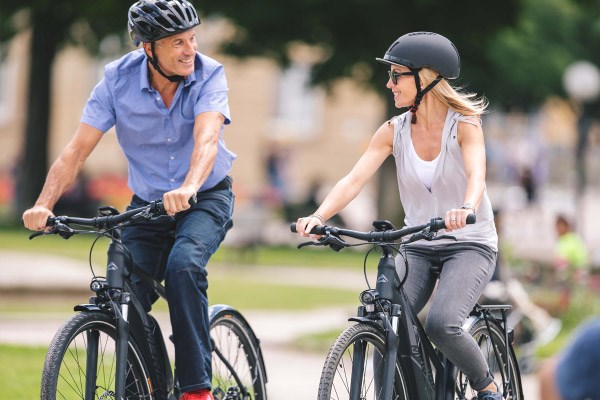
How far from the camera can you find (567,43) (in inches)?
1321

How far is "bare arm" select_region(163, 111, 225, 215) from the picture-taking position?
525 centimetres

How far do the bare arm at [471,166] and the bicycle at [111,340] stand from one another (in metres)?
1.07

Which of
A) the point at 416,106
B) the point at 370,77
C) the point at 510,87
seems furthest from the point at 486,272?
the point at 510,87

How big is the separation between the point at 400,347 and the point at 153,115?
131 cm

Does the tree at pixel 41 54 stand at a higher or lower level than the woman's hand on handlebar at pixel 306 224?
higher

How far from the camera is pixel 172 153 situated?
561cm

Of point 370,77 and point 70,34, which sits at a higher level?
point 70,34

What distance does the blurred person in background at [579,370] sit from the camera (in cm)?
298

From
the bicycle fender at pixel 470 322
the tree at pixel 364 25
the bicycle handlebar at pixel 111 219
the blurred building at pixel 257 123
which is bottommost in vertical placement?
the bicycle fender at pixel 470 322

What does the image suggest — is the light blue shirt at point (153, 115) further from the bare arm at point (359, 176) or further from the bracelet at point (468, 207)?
the bracelet at point (468, 207)

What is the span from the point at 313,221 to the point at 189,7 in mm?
948

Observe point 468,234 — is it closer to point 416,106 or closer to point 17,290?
point 416,106

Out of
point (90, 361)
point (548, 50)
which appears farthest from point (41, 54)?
point (90, 361)

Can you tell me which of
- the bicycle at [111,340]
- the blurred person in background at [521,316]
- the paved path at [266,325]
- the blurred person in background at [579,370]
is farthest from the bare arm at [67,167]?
the blurred person in background at [521,316]
